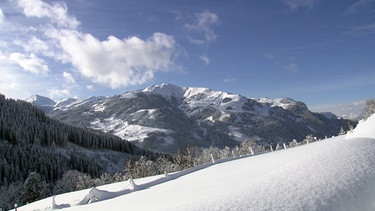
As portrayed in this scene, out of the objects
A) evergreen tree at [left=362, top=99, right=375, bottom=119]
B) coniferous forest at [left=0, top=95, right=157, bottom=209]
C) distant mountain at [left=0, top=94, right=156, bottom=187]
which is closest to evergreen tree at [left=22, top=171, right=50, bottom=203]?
coniferous forest at [left=0, top=95, right=157, bottom=209]

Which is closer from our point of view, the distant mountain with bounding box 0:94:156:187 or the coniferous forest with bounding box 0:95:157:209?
the coniferous forest with bounding box 0:95:157:209

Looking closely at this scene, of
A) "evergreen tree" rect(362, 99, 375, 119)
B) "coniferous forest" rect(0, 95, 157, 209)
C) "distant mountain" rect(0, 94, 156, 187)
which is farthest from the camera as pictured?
"distant mountain" rect(0, 94, 156, 187)

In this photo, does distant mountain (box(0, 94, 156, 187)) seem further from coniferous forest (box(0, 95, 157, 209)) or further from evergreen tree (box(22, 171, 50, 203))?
evergreen tree (box(22, 171, 50, 203))

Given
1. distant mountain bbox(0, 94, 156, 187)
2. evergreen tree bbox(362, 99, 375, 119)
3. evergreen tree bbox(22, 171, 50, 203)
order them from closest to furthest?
evergreen tree bbox(362, 99, 375, 119)
evergreen tree bbox(22, 171, 50, 203)
distant mountain bbox(0, 94, 156, 187)

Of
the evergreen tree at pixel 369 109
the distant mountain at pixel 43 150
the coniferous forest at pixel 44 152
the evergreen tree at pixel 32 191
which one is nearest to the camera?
the evergreen tree at pixel 369 109

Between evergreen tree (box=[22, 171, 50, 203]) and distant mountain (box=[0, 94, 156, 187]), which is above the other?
distant mountain (box=[0, 94, 156, 187])

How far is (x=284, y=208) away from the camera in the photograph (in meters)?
7.69

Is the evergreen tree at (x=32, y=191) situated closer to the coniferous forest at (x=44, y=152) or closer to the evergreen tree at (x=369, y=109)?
the coniferous forest at (x=44, y=152)

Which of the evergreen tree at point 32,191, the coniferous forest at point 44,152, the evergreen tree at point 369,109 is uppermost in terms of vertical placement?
the coniferous forest at point 44,152

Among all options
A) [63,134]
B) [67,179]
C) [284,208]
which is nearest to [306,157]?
[284,208]

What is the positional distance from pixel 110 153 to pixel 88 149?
12527 mm

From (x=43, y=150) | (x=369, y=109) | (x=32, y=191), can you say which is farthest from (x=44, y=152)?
(x=369, y=109)

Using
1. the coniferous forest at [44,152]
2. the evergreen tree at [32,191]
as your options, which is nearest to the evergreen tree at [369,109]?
the evergreen tree at [32,191]

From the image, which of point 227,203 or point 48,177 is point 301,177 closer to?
point 227,203
